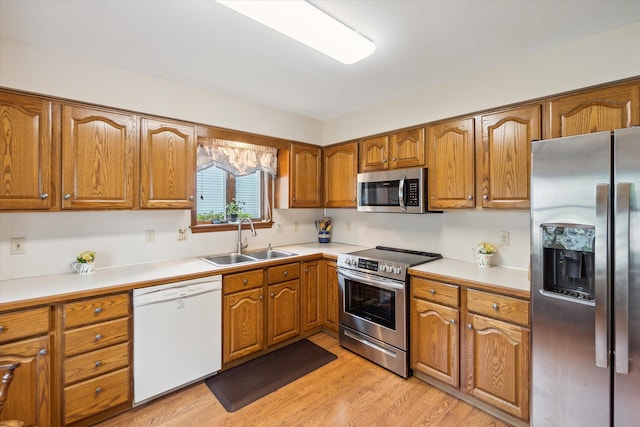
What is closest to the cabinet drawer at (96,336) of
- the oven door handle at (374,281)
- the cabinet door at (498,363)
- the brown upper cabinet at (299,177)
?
the oven door handle at (374,281)

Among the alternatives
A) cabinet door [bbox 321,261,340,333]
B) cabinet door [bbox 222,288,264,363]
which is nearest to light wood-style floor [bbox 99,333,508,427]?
cabinet door [bbox 222,288,264,363]

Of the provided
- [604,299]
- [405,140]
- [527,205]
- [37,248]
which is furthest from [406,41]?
[37,248]

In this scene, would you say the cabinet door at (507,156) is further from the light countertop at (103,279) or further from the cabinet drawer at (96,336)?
the cabinet drawer at (96,336)

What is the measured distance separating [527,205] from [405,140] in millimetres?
1156

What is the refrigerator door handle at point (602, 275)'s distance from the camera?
141 cm

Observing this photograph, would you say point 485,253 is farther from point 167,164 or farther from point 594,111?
point 167,164

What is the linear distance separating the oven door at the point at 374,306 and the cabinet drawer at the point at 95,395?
5.85ft

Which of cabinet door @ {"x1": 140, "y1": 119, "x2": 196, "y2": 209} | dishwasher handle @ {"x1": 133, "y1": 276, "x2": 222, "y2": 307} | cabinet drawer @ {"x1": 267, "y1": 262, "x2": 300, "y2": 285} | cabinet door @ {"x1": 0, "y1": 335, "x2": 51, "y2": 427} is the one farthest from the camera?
cabinet drawer @ {"x1": 267, "y1": 262, "x2": 300, "y2": 285}

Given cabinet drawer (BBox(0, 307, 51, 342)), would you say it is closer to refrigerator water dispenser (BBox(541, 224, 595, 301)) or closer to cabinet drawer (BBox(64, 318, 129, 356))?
cabinet drawer (BBox(64, 318, 129, 356))

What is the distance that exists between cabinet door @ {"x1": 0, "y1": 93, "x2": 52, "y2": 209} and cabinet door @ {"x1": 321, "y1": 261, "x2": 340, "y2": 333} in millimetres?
2273

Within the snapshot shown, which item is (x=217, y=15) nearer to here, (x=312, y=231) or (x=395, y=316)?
(x=395, y=316)

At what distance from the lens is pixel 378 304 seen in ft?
8.51

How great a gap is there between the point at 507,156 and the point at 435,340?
1.46 m

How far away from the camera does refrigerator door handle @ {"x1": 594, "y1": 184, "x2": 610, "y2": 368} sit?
1412mm
